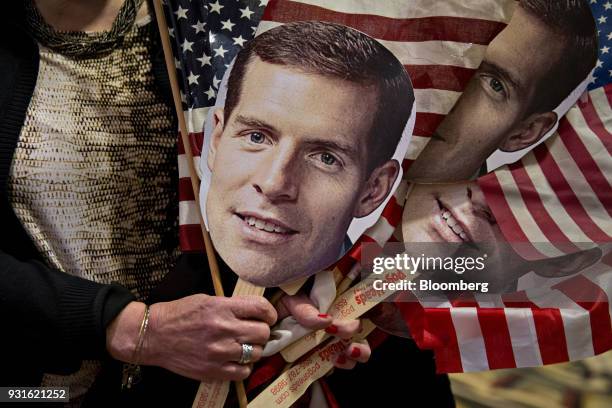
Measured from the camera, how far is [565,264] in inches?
52.6

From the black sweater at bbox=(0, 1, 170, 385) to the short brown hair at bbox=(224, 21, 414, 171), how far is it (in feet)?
1.42

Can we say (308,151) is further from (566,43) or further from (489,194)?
(566,43)

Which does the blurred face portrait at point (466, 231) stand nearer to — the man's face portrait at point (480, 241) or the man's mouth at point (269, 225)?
the man's face portrait at point (480, 241)

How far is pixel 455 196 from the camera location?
134 cm

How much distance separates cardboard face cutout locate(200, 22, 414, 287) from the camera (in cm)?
129

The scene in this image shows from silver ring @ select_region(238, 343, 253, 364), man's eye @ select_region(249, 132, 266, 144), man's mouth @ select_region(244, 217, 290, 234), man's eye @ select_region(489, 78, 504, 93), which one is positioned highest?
man's eye @ select_region(489, 78, 504, 93)

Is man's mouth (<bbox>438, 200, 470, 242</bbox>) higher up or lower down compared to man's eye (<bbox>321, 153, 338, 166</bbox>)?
lower down

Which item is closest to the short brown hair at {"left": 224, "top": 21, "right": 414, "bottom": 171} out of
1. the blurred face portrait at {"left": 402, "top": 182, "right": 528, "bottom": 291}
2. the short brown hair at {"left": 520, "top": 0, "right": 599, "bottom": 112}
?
the blurred face portrait at {"left": 402, "top": 182, "right": 528, "bottom": 291}

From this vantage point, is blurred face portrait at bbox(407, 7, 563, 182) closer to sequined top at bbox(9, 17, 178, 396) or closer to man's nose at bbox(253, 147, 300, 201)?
man's nose at bbox(253, 147, 300, 201)

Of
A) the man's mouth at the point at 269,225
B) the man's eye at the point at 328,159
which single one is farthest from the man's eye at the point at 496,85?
the man's mouth at the point at 269,225

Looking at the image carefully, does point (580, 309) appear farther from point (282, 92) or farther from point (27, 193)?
point (27, 193)

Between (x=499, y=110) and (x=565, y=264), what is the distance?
11.0 inches

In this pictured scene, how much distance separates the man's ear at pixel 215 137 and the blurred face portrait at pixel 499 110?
0.33 metres

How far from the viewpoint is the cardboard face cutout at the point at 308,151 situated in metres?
1.29
